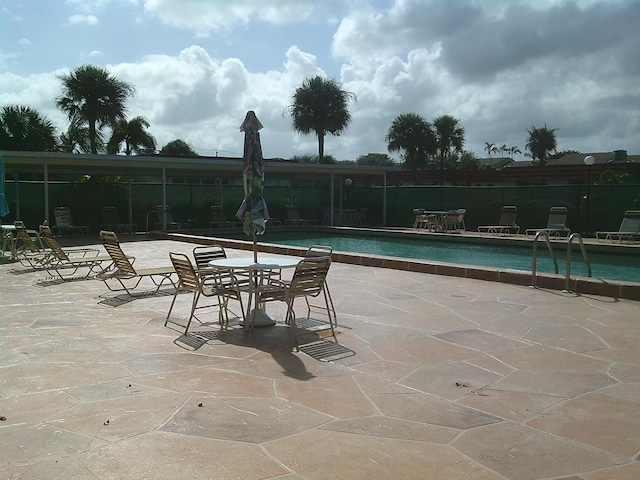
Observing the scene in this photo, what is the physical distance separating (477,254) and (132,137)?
25753 millimetres

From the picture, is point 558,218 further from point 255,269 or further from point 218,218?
point 255,269

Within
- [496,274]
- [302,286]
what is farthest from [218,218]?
[302,286]

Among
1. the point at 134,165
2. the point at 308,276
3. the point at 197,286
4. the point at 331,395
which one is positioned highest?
the point at 134,165

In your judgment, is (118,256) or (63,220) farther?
(63,220)

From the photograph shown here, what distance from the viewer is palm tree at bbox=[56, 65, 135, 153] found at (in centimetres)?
2784

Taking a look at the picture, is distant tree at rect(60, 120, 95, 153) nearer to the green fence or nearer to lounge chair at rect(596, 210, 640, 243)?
the green fence

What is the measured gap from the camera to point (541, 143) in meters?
63.5

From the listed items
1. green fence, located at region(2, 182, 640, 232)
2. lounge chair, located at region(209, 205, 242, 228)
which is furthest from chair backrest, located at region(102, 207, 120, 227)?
lounge chair, located at region(209, 205, 242, 228)

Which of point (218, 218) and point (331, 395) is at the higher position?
point (218, 218)

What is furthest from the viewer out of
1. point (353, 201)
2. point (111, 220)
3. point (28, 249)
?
point (353, 201)

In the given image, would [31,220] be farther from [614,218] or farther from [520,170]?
[520,170]

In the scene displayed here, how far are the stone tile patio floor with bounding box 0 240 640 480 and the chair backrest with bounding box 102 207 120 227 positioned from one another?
13.4m

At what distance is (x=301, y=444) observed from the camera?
9.78ft

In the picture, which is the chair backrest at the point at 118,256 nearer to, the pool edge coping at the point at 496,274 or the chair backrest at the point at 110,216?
the pool edge coping at the point at 496,274
